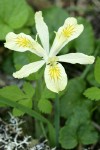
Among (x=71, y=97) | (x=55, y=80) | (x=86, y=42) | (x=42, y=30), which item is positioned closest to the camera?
(x=55, y=80)

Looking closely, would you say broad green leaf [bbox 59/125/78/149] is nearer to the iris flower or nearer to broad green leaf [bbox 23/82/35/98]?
broad green leaf [bbox 23/82/35/98]

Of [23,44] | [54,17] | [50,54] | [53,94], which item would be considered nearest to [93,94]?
[53,94]

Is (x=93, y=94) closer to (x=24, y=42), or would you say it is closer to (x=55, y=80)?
(x=55, y=80)

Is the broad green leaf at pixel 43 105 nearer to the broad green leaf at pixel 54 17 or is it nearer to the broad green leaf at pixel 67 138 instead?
the broad green leaf at pixel 67 138

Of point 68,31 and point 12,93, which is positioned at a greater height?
point 68,31

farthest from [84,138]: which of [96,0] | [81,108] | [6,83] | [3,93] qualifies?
[96,0]

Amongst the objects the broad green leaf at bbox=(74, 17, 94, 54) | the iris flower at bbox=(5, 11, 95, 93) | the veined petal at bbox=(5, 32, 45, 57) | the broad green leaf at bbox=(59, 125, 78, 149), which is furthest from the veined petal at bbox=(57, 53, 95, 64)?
the broad green leaf at bbox=(74, 17, 94, 54)
